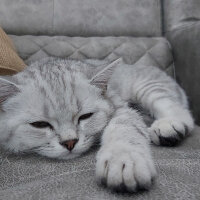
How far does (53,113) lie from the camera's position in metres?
0.95

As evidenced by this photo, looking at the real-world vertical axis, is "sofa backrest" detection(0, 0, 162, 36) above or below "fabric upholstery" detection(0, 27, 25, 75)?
below

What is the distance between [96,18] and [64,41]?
249 millimetres

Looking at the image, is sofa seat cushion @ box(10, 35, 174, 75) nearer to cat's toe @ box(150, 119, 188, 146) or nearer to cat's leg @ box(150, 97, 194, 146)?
cat's leg @ box(150, 97, 194, 146)

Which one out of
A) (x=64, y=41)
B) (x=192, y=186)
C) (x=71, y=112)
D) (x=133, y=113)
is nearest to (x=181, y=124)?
(x=133, y=113)

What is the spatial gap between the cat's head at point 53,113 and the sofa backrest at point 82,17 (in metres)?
0.90

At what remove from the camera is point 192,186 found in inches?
25.5

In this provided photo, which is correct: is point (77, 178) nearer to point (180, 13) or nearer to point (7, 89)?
point (7, 89)

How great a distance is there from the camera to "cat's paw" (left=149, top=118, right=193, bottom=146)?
3.65 ft

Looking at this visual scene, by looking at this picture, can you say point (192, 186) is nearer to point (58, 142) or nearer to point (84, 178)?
point (84, 178)

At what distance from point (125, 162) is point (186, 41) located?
1.15m

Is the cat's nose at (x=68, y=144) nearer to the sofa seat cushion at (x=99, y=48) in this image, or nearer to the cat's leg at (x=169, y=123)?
the cat's leg at (x=169, y=123)

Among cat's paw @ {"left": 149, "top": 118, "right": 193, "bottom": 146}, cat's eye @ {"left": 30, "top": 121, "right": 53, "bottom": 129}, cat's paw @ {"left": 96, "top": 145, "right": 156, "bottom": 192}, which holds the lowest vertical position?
cat's paw @ {"left": 149, "top": 118, "right": 193, "bottom": 146}

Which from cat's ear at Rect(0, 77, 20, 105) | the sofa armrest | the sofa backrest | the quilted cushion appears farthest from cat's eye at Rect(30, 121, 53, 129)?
the quilted cushion

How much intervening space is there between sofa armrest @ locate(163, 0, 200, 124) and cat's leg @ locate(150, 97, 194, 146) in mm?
211
